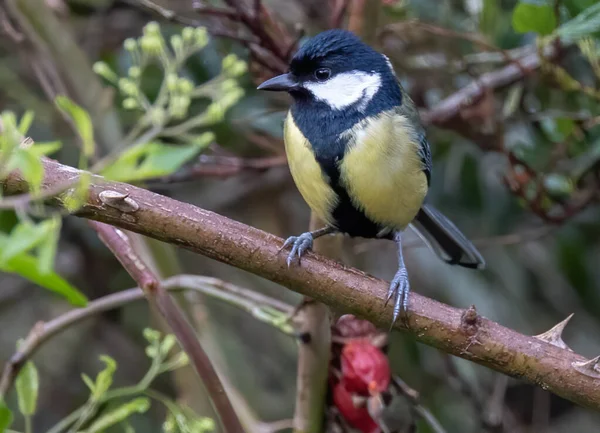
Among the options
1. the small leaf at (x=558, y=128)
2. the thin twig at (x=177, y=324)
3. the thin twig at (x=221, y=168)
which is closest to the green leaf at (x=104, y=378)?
the thin twig at (x=177, y=324)

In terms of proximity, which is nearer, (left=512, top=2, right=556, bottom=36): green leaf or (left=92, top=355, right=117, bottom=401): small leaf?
(left=92, top=355, right=117, bottom=401): small leaf

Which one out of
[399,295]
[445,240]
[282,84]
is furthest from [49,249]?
[445,240]

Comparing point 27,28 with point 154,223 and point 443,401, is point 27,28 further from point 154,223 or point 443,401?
point 443,401

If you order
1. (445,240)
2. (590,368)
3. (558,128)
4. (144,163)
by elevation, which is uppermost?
(144,163)

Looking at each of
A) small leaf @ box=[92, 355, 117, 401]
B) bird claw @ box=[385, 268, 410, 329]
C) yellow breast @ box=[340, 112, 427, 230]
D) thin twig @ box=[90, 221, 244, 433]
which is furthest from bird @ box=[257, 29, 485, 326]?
small leaf @ box=[92, 355, 117, 401]

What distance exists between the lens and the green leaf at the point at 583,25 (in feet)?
3.46

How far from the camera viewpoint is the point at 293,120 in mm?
1189

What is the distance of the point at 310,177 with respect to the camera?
1.12 metres

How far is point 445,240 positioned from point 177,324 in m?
0.65

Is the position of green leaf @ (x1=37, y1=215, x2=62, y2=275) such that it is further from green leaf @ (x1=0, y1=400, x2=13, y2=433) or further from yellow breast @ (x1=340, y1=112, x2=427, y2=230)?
yellow breast @ (x1=340, y1=112, x2=427, y2=230)

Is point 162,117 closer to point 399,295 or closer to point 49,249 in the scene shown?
point 399,295

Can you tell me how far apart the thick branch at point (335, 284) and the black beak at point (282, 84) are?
40cm

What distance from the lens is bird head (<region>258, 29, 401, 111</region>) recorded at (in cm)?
117

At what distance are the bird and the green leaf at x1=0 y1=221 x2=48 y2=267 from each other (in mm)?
650
